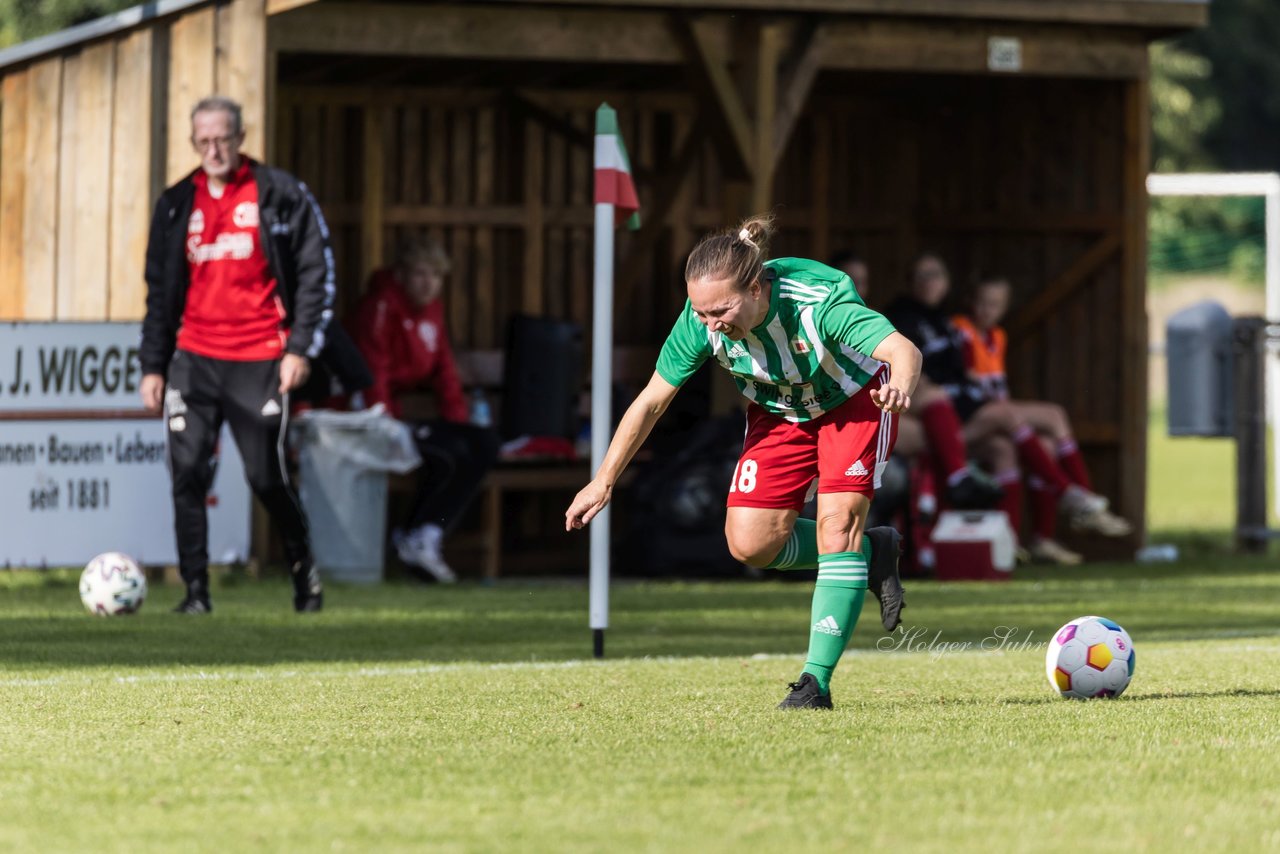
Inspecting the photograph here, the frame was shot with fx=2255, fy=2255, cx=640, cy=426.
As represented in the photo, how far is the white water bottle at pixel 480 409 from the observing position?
14.5 m

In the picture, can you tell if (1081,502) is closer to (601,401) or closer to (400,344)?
(400,344)

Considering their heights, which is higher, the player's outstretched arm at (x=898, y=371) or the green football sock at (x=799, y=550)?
the player's outstretched arm at (x=898, y=371)

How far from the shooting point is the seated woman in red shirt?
13.4 meters

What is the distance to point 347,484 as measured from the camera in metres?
12.9

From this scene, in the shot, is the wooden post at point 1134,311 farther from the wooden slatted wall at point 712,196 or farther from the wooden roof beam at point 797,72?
the wooden roof beam at point 797,72

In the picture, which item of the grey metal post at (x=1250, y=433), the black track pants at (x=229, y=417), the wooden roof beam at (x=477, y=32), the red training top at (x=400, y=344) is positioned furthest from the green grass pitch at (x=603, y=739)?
the grey metal post at (x=1250, y=433)

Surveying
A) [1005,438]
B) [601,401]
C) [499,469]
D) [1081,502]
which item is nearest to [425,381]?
[499,469]

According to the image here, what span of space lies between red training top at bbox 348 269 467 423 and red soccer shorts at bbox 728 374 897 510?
6.70 meters

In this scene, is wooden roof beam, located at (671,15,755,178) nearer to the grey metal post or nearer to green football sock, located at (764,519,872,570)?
the grey metal post

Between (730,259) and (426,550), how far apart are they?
7.11 meters

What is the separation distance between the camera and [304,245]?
1023 cm

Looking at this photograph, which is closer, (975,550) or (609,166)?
(609,166)

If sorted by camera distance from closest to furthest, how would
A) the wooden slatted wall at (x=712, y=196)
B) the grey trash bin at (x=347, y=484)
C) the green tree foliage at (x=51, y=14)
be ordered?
1. the grey trash bin at (x=347, y=484)
2. the wooden slatted wall at (x=712, y=196)
3. the green tree foliage at (x=51, y=14)

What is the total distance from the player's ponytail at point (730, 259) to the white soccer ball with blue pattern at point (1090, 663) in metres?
1.61
